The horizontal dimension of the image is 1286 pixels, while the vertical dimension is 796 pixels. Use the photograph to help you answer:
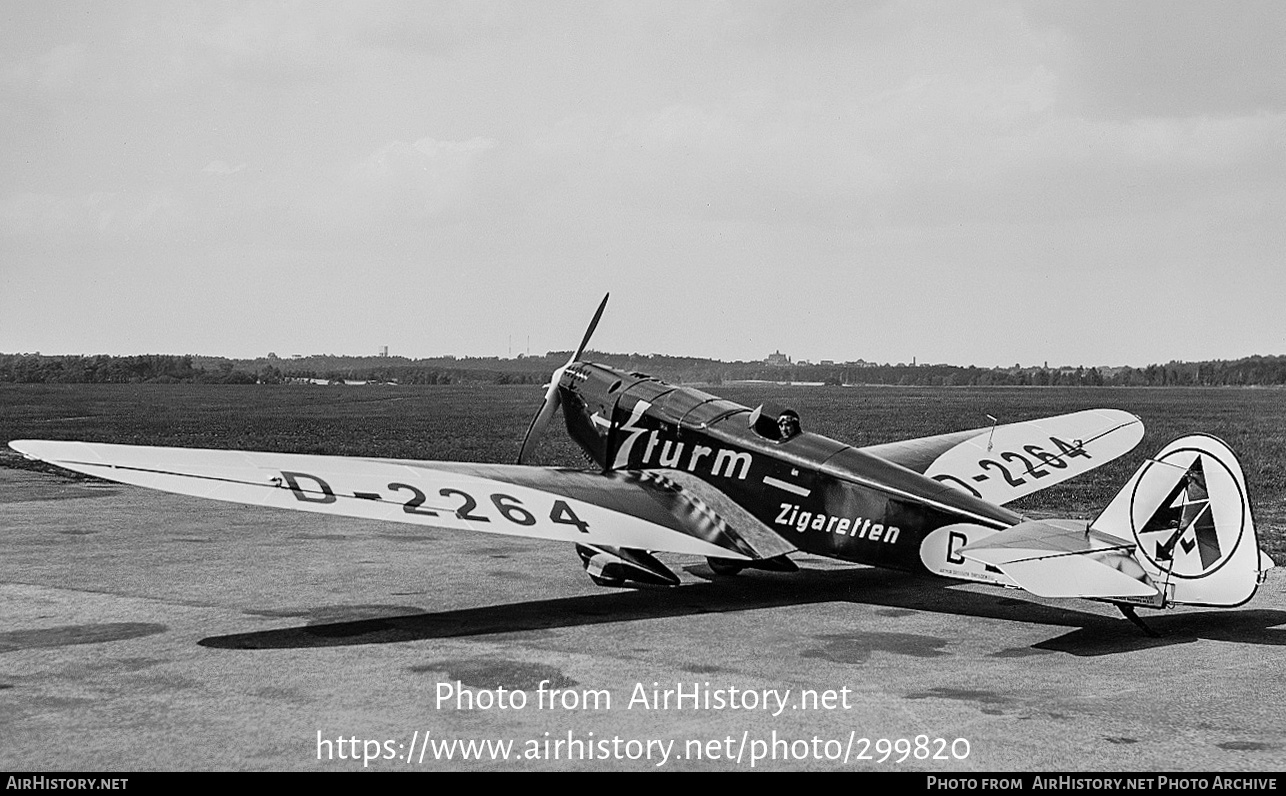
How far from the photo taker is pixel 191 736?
6242 millimetres

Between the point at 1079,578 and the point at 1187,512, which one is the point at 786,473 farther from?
the point at 1187,512

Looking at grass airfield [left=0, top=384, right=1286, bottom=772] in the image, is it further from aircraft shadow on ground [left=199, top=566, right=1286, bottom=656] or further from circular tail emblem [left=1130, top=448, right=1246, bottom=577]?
circular tail emblem [left=1130, top=448, right=1246, bottom=577]

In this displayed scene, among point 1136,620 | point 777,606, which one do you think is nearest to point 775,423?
point 777,606

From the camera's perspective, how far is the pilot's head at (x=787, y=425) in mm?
10867

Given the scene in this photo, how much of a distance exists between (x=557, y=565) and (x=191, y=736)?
6395 mm

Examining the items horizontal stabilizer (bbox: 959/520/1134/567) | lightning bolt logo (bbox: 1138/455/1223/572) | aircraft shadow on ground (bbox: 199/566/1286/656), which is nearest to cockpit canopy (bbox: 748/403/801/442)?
aircraft shadow on ground (bbox: 199/566/1286/656)

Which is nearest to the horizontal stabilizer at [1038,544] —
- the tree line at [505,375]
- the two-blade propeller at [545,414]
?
the two-blade propeller at [545,414]

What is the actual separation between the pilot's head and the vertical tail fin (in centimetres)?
306

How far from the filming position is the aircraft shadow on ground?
8852 mm

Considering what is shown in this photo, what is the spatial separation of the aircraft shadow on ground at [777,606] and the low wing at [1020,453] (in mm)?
1778

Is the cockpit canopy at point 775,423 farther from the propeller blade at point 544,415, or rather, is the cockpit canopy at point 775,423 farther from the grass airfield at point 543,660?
the propeller blade at point 544,415

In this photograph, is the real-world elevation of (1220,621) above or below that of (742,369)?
below

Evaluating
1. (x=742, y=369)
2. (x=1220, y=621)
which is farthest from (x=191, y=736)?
(x=742, y=369)

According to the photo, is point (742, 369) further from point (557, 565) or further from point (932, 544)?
point (932, 544)
